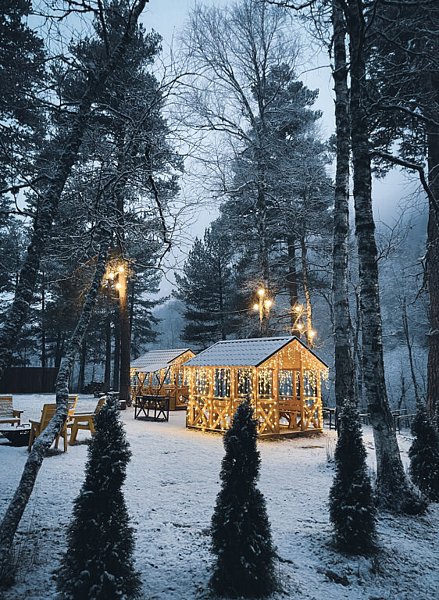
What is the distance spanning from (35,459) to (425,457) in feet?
18.1

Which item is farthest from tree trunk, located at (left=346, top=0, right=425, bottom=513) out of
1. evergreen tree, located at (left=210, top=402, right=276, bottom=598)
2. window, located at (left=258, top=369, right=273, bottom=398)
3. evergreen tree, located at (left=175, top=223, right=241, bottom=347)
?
evergreen tree, located at (left=175, top=223, right=241, bottom=347)

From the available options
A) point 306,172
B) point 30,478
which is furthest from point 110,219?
point 306,172

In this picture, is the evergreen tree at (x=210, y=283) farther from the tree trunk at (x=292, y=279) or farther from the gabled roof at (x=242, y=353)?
the gabled roof at (x=242, y=353)

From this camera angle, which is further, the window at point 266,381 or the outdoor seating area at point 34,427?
the window at point 266,381

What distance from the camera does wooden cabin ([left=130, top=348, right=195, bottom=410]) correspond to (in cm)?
2052

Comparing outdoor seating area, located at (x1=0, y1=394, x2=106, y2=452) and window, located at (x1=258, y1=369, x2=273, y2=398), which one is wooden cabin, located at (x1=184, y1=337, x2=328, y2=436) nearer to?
window, located at (x1=258, y1=369, x2=273, y2=398)

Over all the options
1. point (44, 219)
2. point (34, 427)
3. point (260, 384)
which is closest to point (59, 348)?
point (260, 384)

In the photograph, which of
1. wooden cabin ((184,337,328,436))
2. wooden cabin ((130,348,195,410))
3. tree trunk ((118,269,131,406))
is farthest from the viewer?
wooden cabin ((130,348,195,410))

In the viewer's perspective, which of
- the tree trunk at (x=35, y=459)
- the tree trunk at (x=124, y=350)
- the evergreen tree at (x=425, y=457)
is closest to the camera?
the tree trunk at (x=35, y=459)

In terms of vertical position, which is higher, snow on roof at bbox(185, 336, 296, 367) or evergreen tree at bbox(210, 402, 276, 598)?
snow on roof at bbox(185, 336, 296, 367)

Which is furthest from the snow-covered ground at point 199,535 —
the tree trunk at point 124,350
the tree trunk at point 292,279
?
the tree trunk at point 292,279

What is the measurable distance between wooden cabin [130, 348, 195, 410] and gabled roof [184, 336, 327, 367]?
7016 millimetres

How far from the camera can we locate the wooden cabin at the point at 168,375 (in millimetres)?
20516

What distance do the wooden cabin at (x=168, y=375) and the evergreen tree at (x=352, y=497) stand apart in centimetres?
1621
